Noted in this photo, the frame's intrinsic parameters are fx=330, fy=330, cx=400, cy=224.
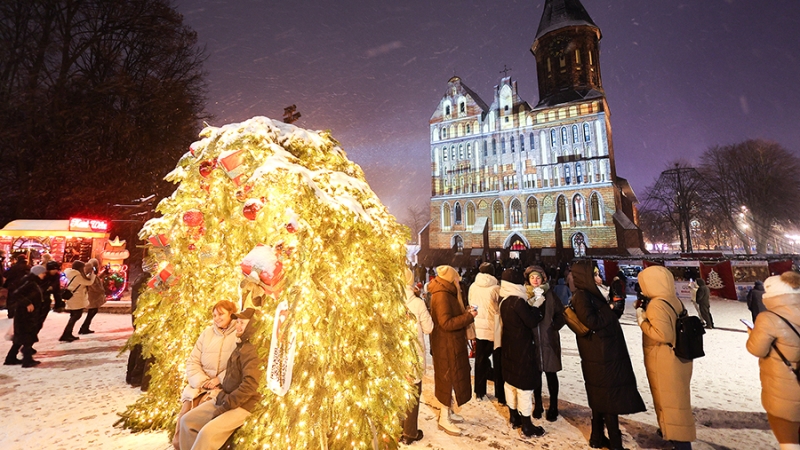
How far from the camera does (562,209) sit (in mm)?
34750

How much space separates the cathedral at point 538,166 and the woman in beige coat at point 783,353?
3161 cm

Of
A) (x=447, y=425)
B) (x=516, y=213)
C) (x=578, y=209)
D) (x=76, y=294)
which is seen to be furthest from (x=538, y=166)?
(x=76, y=294)

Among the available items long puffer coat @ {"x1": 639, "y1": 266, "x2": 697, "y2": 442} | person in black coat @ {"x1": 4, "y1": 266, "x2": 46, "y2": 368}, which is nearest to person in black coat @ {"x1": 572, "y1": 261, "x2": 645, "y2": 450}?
long puffer coat @ {"x1": 639, "y1": 266, "x2": 697, "y2": 442}

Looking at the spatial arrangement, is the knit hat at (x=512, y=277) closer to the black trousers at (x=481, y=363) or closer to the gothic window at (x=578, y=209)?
the black trousers at (x=481, y=363)

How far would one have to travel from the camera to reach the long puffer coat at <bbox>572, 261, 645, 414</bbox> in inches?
130

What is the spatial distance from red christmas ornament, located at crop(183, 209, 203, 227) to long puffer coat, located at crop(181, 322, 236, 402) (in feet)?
3.93

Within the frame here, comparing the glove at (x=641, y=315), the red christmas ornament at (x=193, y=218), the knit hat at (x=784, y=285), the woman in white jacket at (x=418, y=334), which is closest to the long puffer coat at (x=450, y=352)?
the woman in white jacket at (x=418, y=334)

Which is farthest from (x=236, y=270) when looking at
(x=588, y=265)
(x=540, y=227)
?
(x=540, y=227)

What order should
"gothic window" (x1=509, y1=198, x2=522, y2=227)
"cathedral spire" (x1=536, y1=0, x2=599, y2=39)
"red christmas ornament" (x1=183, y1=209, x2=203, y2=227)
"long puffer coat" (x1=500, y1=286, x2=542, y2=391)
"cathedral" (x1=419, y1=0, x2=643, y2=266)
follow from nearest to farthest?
Result: "red christmas ornament" (x1=183, y1=209, x2=203, y2=227)
"long puffer coat" (x1=500, y1=286, x2=542, y2=391)
"cathedral" (x1=419, y1=0, x2=643, y2=266)
"gothic window" (x1=509, y1=198, x2=522, y2=227)
"cathedral spire" (x1=536, y1=0, x2=599, y2=39)

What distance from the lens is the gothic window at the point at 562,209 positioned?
34.5 metres

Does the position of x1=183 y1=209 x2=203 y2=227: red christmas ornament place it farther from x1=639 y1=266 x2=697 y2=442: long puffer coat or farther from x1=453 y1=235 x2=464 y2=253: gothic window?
x1=453 y1=235 x2=464 y2=253: gothic window

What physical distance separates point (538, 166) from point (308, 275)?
37.2 meters

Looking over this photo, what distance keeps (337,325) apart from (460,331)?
1.69 meters

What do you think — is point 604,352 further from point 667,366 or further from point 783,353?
point 783,353
